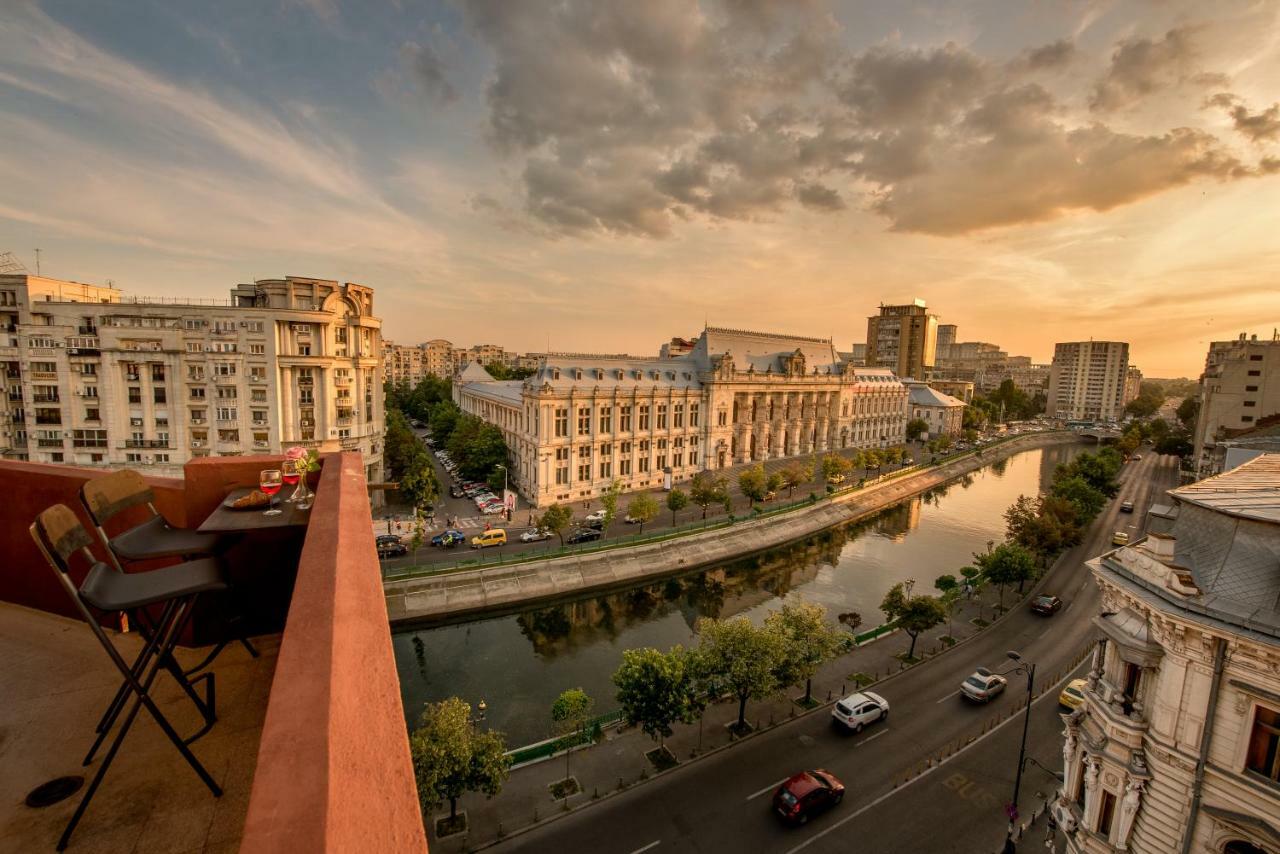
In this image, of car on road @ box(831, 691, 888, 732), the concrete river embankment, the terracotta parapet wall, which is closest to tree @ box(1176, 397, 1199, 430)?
the concrete river embankment

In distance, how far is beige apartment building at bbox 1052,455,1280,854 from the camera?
1033cm

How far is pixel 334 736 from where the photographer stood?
206 cm

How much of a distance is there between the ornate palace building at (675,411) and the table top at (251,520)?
42.6 meters

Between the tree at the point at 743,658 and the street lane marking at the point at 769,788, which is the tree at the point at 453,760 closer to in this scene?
the tree at the point at 743,658

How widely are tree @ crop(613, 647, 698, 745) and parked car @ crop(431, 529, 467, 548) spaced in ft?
70.2

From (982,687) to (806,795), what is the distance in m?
10.8

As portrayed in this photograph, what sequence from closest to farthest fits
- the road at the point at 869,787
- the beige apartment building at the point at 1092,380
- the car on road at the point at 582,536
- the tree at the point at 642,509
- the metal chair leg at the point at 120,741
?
the metal chair leg at the point at 120,741 → the road at the point at 869,787 → the car on road at the point at 582,536 → the tree at the point at 642,509 → the beige apartment building at the point at 1092,380

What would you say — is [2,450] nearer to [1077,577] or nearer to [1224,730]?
[1224,730]

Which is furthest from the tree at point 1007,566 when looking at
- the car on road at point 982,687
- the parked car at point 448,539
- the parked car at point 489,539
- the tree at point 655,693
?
the parked car at point 448,539

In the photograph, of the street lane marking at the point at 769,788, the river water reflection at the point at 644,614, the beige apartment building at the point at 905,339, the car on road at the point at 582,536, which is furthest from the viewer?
the beige apartment building at the point at 905,339

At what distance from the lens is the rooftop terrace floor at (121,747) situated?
352 centimetres

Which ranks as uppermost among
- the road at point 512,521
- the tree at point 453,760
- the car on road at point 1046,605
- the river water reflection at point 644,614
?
the tree at point 453,760

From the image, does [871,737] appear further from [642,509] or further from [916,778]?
[642,509]

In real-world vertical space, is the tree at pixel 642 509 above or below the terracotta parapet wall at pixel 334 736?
below
